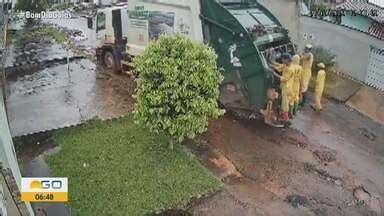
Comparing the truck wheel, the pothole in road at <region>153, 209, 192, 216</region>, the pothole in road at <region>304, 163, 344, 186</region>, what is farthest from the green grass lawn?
the truck wheel

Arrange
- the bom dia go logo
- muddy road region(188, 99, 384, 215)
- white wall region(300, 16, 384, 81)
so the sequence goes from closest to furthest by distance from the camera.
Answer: the bom dia go logo < muddy road region(188, 99, 384, 215) < white wall region(300, 16, 384, 81)

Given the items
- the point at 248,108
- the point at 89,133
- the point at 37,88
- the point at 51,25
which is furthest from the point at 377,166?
the point at 51,25

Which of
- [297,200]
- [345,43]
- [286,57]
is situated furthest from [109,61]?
[297,200]

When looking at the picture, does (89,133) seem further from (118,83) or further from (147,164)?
(118,83)

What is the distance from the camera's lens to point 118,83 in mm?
13797

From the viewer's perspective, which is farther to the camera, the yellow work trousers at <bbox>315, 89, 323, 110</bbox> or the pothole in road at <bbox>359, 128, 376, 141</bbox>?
the yellow work trousers at <bbox>315, 89, 323, 110</bbox>

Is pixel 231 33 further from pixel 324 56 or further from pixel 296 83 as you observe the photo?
pixel 324 56

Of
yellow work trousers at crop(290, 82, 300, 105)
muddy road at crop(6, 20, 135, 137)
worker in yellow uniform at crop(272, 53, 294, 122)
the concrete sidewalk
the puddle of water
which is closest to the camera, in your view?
worker in yellow uniform at crop(272, 53, 294, 122)

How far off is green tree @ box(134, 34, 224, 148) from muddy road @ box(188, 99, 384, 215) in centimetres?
115

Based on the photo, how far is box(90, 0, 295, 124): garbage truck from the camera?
421 inches

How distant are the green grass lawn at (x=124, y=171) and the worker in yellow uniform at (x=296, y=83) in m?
2.96

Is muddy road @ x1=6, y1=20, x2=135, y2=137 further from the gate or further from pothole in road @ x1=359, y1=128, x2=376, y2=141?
the gate

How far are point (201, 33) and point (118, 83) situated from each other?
3.47 m

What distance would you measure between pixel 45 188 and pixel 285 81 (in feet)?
20.4
